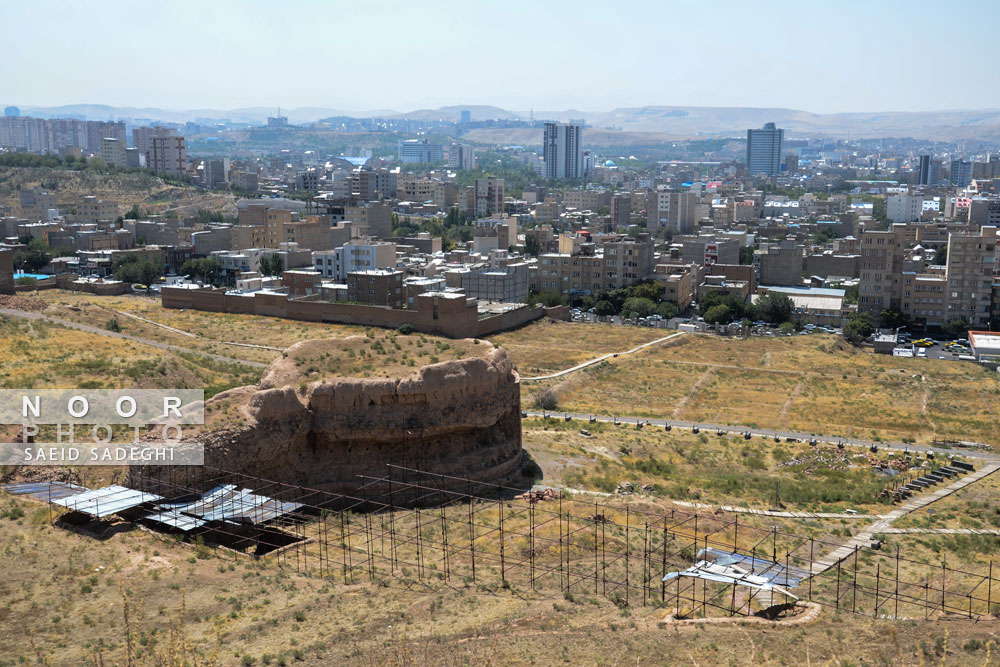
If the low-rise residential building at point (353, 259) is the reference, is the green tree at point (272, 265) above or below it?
below

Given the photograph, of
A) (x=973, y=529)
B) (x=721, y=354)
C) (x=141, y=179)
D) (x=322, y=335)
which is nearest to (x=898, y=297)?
(x=721, y=354)

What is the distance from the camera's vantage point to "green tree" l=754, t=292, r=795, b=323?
63.2 m

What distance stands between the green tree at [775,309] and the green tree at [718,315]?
2.47 meters

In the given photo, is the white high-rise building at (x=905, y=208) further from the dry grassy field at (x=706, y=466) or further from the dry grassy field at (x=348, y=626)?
the dry grassy field at (x=348, y=626)

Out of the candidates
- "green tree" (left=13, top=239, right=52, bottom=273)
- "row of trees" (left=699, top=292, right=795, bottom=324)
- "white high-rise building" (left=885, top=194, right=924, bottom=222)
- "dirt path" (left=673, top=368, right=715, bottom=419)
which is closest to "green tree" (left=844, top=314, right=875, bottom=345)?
"row of trees" (left=699, top=292, right=795, bottom=324)

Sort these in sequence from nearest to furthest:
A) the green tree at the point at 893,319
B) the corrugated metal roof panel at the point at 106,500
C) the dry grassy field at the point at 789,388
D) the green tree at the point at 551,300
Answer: the corrugated metal roof panel at the point at 106,500
the dry grassy field at the point at 789,388
the green tree at the point at 893,319
the green tree at the point at 551,300

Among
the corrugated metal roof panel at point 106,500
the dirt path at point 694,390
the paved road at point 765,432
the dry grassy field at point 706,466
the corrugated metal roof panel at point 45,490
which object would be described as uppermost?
the corrugated metal roof panel at point 106,500

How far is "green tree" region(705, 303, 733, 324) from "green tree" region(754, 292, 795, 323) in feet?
Answer: 8.10

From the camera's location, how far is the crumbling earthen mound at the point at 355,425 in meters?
22.7

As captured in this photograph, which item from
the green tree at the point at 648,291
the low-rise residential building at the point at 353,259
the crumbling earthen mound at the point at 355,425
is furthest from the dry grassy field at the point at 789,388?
the low-rise residential building at the point at 353,259

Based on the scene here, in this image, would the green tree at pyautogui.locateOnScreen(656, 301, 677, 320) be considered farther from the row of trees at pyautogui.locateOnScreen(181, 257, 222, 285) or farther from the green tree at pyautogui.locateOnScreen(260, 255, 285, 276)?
the row of trees at pyautogui.locateOnScreen(181, 257, 222, 285)

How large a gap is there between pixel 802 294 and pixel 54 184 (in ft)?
291

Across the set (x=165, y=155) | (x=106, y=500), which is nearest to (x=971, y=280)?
(x=106, y=500)

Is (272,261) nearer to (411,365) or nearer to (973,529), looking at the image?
(411,365)
